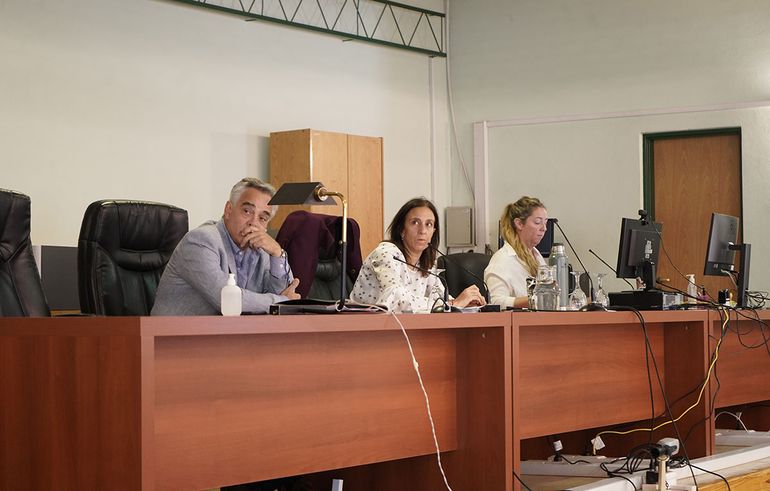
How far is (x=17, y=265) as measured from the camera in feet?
10.8

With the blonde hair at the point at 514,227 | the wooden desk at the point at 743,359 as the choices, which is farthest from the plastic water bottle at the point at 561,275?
the blonde hair at the point at 514,227

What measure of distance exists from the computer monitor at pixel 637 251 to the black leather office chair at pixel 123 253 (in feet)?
5.77

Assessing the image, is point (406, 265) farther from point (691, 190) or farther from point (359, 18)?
point (691, 190)

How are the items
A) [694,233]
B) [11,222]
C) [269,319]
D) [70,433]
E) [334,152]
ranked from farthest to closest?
[694,233]
[334,152]
[11,222]
[269,319]
[70,433]

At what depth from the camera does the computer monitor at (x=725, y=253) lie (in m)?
4.81

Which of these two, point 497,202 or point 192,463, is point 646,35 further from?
point 192,463

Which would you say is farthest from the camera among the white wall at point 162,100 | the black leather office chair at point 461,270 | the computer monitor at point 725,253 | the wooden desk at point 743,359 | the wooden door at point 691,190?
the wooden door at point 691,190

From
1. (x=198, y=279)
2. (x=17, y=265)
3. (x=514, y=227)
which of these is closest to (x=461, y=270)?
(x=514, y=227)

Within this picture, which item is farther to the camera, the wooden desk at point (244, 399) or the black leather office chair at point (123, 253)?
the black leather office chair at point (123, 253)

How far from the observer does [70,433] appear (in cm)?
203

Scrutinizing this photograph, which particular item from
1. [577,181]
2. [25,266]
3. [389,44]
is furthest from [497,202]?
[25,266]

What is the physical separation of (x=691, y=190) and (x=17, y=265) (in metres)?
5.75

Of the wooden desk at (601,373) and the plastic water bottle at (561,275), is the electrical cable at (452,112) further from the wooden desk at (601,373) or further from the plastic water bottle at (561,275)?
the plastic water bottle at (561,275)

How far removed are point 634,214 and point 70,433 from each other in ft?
21.2
